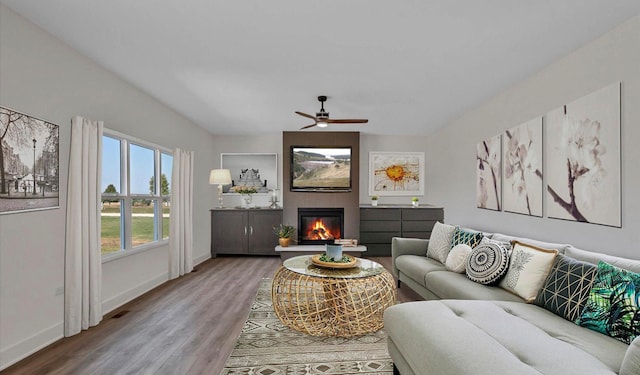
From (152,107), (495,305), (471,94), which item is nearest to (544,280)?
(495,305)

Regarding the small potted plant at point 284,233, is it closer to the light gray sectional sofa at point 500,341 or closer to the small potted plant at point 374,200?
the small potted plant at point 374,200

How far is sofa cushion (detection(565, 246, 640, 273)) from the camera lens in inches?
76.9

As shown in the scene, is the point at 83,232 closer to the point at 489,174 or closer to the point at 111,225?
the point at 111,225

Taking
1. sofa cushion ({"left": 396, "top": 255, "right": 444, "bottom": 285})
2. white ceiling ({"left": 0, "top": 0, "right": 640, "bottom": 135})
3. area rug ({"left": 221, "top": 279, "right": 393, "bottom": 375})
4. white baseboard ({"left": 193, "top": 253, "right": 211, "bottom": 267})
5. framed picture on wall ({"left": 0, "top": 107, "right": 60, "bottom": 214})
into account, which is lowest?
white baseboard ({"left": 193, "top": 253, "right": 211, "bottom": 267})

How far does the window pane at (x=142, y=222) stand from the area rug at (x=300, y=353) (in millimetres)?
2082

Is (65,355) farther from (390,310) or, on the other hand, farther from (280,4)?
(280,4)

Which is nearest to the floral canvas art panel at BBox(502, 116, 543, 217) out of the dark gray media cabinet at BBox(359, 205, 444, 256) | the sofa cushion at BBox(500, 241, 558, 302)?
the sofa cushion at BBox(500, 241, 558, 302)

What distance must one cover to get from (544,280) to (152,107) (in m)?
4.67

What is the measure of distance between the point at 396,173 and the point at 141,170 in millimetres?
4840

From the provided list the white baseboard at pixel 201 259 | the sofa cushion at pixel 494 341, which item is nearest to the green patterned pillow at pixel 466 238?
the sofa cushion at pixel 494 341

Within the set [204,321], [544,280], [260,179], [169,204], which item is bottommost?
[204,321]

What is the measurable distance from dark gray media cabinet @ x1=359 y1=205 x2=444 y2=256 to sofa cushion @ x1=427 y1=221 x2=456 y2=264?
88.8 inches

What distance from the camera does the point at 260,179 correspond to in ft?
22.3

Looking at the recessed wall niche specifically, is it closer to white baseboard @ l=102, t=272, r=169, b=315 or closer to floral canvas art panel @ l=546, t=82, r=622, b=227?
white baseboard @ l=102, t=272, r=169, b=315
